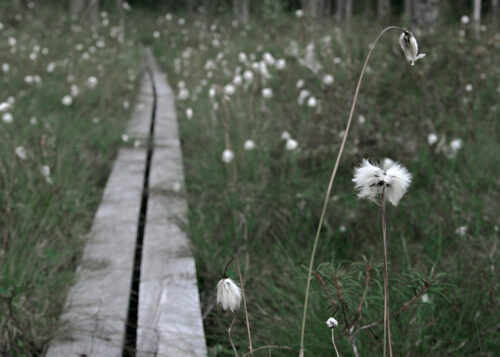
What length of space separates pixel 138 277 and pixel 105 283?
0.27 meters

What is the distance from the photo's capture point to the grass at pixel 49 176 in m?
1.84

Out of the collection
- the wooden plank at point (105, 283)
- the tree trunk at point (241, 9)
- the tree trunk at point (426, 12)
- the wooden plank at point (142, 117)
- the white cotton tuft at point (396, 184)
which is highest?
the tree trunk at point (241, 9)

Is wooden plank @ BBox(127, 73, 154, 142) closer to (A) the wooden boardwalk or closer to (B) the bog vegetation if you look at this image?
(B) the bog vegetation

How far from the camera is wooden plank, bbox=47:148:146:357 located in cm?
167

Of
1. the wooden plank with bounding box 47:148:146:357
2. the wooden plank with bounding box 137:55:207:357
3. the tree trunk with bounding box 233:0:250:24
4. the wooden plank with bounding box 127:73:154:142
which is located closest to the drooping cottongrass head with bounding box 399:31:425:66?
the wooden plank with bounding box 137:55:207:357

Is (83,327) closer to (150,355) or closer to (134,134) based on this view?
(150,355)

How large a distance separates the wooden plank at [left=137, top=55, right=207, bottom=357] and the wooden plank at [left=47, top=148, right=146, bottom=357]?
0.07 m

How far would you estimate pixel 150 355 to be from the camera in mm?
1602

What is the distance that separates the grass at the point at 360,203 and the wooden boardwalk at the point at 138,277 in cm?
13

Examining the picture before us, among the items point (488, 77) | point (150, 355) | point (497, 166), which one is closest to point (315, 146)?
point (497, 166)

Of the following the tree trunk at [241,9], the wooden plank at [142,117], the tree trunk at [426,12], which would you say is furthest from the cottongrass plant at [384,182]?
the tree trunk at [241,9]

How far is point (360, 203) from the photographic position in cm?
296

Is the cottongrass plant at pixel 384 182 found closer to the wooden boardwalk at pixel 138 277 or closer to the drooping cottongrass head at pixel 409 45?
the drooping cottongrass head at pixel 409 45

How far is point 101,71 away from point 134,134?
2.30 m
